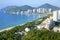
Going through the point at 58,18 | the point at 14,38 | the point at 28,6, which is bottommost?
the point at 28,6

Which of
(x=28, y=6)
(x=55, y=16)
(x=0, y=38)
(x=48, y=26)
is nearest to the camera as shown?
(x=0, y=38)

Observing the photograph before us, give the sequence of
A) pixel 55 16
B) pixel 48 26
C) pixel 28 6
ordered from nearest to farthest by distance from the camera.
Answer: pixel 48 26 < pixel 55 16 < pixel 28 6

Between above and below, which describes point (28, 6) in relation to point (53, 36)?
below

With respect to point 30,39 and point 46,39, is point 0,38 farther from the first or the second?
point 46,39

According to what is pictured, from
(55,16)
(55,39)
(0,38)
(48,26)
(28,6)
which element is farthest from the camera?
(28,6)

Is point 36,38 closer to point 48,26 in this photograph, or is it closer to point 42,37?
point 42,37

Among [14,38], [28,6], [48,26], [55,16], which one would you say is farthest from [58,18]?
[28,6]

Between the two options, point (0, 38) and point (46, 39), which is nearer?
point (46, 39)

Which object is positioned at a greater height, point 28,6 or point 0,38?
point 0,38

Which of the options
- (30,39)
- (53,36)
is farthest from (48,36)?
(30,39)
